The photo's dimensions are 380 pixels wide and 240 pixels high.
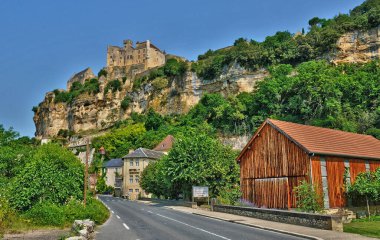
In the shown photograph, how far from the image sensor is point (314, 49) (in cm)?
7100

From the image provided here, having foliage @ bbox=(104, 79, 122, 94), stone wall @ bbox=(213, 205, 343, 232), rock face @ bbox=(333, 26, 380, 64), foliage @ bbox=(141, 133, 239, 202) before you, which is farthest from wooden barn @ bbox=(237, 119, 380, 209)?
foliage @ bbox=(104, 79, 122, 94)

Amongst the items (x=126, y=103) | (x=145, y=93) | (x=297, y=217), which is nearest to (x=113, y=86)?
(x=126, y=103)

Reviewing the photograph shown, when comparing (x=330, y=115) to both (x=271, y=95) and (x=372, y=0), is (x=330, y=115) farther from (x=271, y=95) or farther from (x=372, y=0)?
(x=372, y=0)

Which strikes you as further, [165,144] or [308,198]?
[165,144]

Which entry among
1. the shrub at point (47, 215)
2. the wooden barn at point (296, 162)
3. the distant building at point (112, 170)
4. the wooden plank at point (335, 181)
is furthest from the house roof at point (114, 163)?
the shrub at point (47, 215)

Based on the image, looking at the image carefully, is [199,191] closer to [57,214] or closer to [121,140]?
[57,214]

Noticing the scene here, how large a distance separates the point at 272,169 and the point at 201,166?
33.3 ft

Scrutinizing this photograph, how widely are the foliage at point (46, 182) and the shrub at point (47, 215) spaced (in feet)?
3.74

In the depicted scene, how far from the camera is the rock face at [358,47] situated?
65.6 m

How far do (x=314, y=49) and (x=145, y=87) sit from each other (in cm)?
4704

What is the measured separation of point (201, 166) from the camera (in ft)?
120

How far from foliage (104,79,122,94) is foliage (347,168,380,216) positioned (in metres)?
87.9

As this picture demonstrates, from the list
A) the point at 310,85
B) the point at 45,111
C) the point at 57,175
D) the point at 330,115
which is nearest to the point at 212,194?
the point at 57,175

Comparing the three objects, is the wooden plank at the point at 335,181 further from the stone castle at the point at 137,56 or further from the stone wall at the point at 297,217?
the stone castle at the point at 137,56
